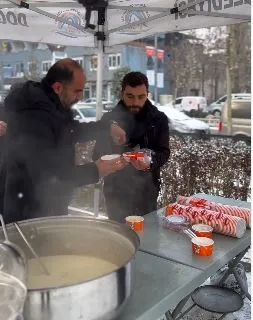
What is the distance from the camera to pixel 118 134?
286 centimetres

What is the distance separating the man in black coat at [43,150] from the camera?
2043 millimetres

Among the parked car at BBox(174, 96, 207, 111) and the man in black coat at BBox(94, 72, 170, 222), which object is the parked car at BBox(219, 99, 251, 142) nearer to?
the man in black coat at BBox(94, 72, 170, 222)

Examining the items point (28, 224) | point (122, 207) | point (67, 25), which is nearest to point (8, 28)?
point (67, 25)

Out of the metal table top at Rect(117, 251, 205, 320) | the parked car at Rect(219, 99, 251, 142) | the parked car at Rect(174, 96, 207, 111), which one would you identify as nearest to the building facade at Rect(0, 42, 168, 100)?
the parked car at Rect(174, 96, 207, 111)

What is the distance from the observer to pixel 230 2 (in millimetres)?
3135

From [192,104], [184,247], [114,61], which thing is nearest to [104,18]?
[184,247]

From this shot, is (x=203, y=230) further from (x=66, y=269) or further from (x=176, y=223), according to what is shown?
(x=66, y=269)

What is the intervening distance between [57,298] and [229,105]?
12207 mm

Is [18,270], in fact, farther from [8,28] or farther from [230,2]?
[8,28]

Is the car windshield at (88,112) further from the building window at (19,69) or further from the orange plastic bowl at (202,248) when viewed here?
the building window at (19,69)

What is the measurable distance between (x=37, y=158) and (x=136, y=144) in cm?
123

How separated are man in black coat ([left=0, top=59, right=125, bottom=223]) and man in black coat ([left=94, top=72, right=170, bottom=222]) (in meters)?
0.76

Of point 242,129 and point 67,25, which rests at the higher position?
point 67,25

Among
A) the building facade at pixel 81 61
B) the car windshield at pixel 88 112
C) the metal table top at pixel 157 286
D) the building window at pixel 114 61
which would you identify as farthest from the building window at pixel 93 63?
the metal table top at pixel 157 286
